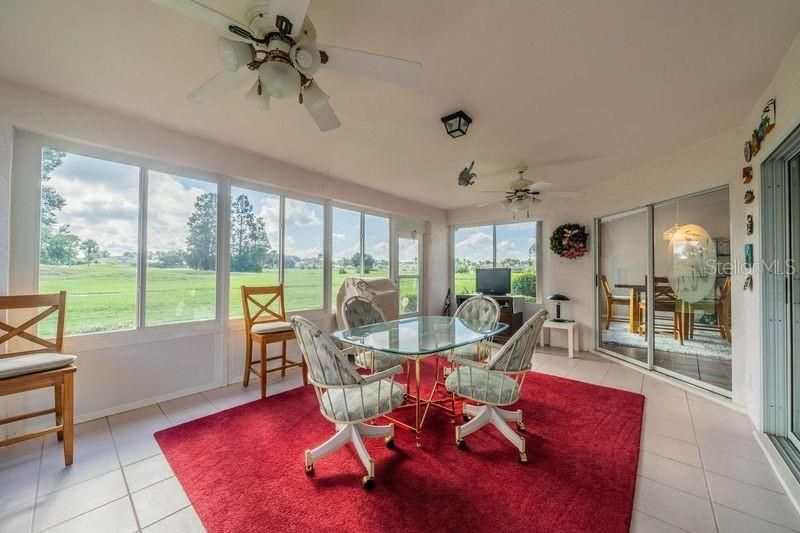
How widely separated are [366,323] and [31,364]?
2311 mm

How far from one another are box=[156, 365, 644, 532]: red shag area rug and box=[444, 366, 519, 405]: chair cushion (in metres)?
0.38

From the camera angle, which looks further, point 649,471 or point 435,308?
point 435,308

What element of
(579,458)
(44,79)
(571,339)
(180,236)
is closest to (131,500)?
(180,236)

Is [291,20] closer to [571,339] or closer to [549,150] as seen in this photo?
[549,150]

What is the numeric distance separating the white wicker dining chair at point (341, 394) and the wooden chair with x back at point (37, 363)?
1546 mm

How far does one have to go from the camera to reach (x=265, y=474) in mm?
1844

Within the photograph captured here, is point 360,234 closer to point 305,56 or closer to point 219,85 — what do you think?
point 219,85

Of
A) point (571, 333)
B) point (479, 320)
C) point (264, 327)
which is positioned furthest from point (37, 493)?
point (571, 333)

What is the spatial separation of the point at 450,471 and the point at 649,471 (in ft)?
4.13

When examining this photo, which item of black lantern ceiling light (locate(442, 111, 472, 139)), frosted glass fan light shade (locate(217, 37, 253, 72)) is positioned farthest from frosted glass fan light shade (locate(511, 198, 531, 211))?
frosted glass fan light shade (locate(217, 37, 253, 72))

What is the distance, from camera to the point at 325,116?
1789mm

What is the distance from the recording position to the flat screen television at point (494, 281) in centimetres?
548

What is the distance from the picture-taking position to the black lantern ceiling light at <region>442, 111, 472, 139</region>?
239cm

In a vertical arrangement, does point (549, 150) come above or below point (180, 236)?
above
